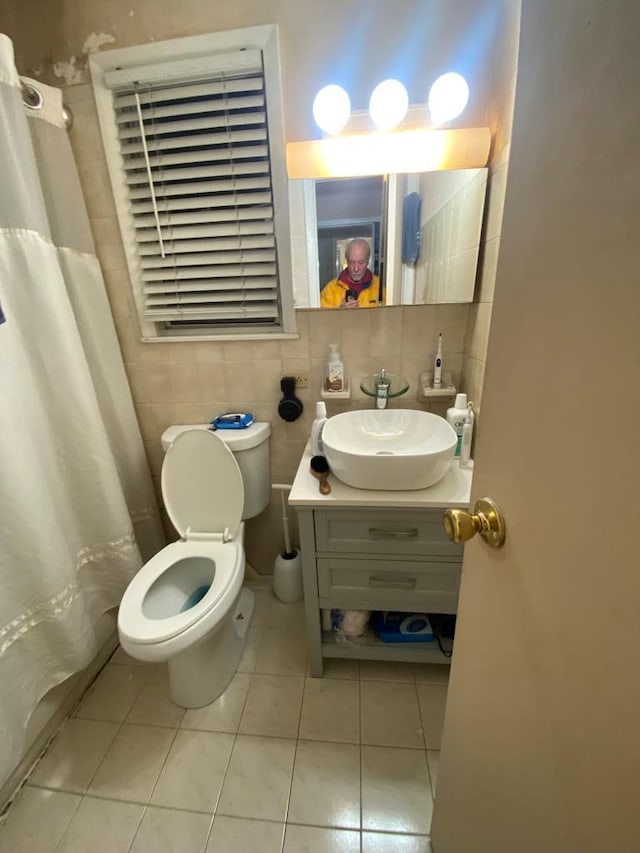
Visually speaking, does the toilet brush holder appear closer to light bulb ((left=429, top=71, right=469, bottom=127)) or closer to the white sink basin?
the white sink basin

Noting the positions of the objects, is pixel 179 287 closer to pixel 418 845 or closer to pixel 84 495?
pixel 84 495

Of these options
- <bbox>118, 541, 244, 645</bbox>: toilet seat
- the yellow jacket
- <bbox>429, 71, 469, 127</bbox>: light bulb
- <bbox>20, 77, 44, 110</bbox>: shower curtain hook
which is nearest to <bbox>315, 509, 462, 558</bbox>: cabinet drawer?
<bbox>118, 541, 244, 645</bbox>: toilet seat

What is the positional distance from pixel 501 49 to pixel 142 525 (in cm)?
209

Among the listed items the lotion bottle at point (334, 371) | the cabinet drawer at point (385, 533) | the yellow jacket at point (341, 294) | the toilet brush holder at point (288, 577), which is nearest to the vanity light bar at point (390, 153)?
the yellow jacket at point (341, 294)

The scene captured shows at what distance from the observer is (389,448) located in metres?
1.25

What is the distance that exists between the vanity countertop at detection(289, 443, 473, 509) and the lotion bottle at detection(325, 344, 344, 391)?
0.40 meters

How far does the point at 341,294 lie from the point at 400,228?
0.93ft

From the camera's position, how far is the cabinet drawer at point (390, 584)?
1121 mm

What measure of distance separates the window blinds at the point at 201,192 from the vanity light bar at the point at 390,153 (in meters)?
0.15

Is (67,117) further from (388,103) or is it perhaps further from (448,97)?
(448,97)

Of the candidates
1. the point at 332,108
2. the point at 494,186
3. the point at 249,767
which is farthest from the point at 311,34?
the point at 249,767

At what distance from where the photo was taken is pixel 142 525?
5.30 feet

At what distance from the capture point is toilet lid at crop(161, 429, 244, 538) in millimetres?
1333

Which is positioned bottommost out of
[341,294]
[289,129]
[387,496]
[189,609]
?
[189,609]
